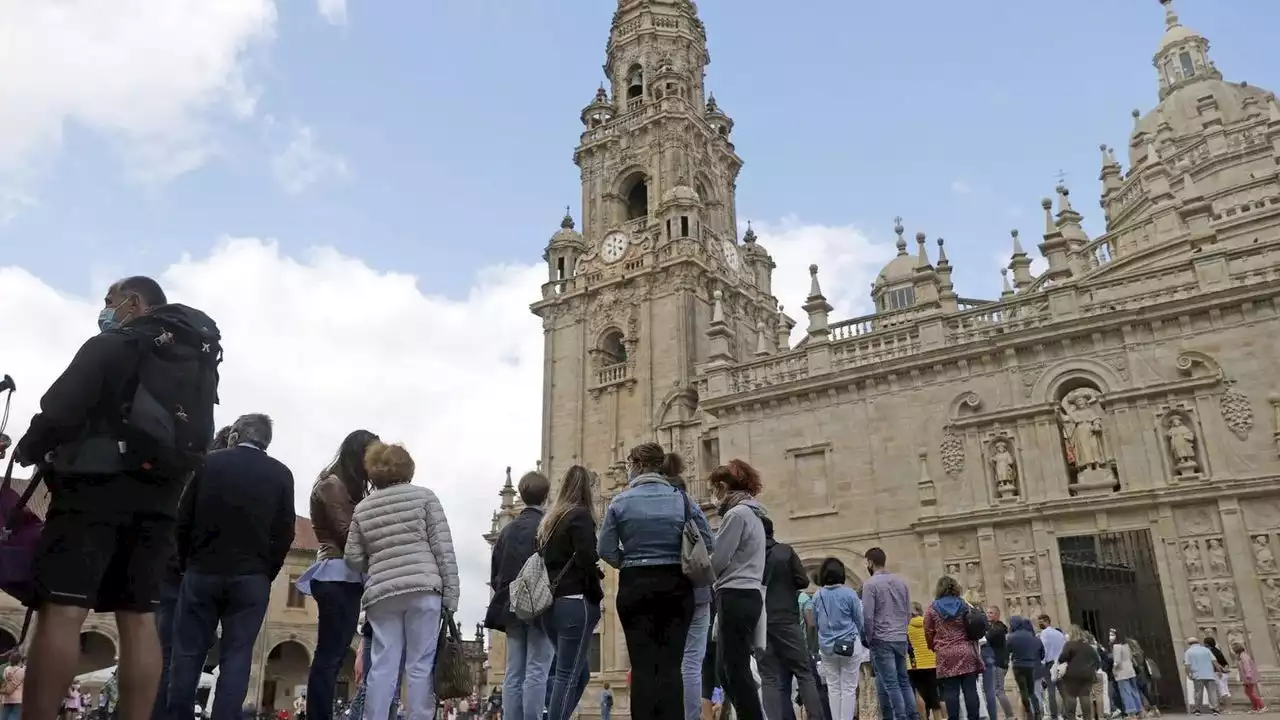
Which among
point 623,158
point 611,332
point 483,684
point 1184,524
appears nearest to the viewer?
point 1184,524

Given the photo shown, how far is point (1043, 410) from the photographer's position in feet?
69.6

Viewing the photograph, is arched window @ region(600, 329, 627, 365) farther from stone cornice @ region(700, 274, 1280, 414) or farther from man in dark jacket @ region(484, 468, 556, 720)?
man in dark jacket @ region(484, 468, 556, 720)

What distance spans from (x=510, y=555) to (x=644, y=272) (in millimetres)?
28085

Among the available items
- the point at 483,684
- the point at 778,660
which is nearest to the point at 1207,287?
the point at 778,660

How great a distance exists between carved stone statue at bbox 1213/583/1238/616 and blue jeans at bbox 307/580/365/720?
18.9 m

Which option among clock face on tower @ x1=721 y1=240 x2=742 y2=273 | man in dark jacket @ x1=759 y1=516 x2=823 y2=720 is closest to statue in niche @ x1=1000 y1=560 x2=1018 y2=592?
man in dark jacket @ x1=759 y1=516 x2=823 y2=720

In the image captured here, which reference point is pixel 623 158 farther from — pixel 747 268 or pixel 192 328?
pixel 192 328

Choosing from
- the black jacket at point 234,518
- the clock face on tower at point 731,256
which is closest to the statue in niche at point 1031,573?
the black jacket at point 234,518

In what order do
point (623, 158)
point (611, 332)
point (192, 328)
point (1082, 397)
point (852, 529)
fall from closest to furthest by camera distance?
point (192, 328), point (1082, 397), point (852, 529), point (611, 332), point (623, 158)

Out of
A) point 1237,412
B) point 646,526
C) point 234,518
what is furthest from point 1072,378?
point 234,518

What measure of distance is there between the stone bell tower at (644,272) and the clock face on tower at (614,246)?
Result: 0.05 m

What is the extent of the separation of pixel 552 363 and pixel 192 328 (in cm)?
3189

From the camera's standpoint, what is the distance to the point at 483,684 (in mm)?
42406

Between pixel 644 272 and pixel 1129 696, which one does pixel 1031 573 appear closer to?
pixel 1129 696
